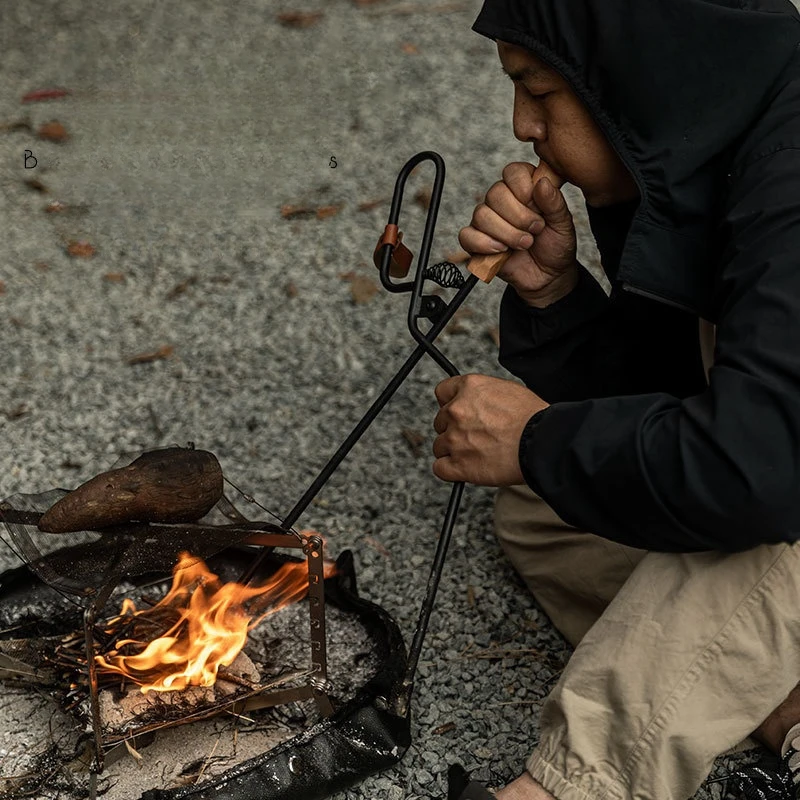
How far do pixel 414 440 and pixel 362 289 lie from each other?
3.22 feet

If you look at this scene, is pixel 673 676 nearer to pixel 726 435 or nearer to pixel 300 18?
pixel 726 435

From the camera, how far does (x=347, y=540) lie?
3555mm

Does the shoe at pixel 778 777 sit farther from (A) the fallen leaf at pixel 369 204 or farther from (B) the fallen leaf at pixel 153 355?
(A) the fallen leaf at pixel 369 204

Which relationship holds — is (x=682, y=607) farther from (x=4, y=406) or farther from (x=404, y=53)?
(x=404, y=53)

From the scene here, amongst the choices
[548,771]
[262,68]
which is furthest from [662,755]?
[262,68]

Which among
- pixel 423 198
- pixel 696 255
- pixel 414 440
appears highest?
pixel 696 255

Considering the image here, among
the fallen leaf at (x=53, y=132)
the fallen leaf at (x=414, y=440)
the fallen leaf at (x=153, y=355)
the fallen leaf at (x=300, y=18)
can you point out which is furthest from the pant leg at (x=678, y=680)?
the fallen leaf at (x=300, y=18)

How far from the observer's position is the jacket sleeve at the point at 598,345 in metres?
3.04

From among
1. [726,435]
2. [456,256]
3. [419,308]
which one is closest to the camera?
[726,435]

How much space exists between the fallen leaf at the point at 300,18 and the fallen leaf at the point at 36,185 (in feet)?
6.18

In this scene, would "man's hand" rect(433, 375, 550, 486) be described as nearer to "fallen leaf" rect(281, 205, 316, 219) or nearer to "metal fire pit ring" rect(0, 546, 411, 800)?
"metal fire pit ring" rect(0, 546, 411, 800)

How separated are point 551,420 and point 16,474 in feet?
7.05

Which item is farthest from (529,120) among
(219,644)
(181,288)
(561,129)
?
(181,288)

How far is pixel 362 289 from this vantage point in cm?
473
